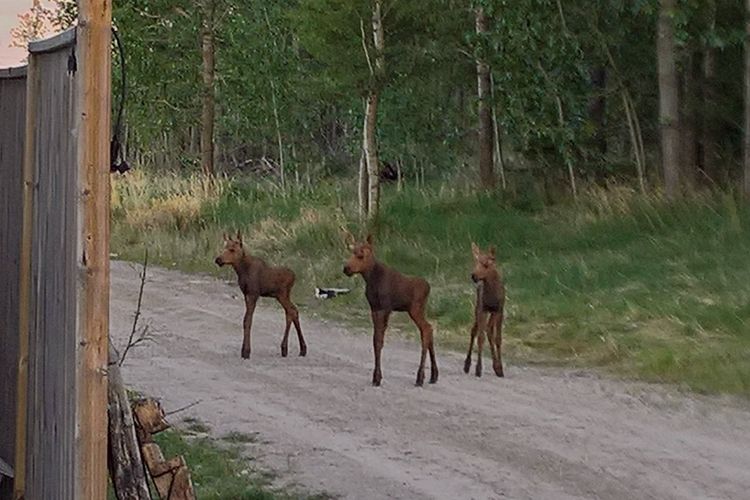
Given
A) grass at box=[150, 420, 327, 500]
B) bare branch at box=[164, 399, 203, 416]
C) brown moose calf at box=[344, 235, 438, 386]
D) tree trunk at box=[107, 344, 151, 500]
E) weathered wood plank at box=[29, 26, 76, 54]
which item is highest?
weathered wood plank at box=[29, 26, 76, 54]

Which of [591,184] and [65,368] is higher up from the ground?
[591,184]

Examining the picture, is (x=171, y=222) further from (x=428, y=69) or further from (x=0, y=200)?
(x=0, y=200)

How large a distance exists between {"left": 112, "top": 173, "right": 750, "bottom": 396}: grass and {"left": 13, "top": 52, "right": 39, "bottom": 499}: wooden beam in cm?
634

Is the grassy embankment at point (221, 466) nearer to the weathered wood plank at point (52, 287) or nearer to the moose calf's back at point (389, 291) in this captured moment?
the weathered wood plank at point (52, 287)

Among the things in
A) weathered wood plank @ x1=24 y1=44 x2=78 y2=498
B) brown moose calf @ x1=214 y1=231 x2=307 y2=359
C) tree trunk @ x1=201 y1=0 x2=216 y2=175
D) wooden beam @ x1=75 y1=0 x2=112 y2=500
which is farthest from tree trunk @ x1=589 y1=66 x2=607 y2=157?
wooden beam @ x1=75 y1=0 x2=112 y2=500

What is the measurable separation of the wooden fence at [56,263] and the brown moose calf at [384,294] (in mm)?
4501

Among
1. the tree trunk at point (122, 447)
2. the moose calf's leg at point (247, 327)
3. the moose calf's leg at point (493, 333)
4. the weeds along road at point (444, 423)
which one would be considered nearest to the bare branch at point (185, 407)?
the weeds along road at point (444, 423)

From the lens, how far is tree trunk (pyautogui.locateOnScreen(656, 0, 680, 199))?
747 inches

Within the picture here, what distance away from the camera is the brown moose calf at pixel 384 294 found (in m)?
10.2

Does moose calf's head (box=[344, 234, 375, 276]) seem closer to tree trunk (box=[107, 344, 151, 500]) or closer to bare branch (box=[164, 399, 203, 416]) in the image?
bare branch (box=[164, 399, 203, 416])

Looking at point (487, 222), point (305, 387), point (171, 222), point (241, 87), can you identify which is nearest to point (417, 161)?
point (241, 87)

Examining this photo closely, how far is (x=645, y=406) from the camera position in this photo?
32.1 ft

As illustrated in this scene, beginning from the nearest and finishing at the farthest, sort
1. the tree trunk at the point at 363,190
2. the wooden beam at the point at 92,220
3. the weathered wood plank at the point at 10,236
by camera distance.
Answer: the wooden beam at the point at 92,220
the weathered wood plank at the point at 10,236
the tree trunk at the point at 363,190

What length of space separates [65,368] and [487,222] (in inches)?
607
